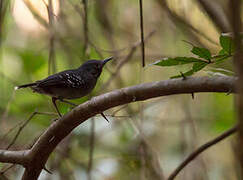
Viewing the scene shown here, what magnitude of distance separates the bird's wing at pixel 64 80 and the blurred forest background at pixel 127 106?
0.18 metres

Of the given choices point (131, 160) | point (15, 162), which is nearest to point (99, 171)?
point (131, 160)

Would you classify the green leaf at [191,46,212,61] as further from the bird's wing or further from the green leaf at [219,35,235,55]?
the bird's wing

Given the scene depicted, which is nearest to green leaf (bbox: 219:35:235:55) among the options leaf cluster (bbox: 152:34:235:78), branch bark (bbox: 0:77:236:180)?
leaf cluster (bbox: 152:34:235:78)

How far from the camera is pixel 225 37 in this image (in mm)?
1751

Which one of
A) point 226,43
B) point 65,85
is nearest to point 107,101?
Result: point 226,43

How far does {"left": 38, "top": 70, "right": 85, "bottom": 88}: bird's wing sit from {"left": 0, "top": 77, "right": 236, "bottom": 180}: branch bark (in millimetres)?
1348

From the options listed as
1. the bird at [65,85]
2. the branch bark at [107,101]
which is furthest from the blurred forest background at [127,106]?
the branch bark at [107,101]

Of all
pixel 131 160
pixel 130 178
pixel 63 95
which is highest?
pixel 63 95

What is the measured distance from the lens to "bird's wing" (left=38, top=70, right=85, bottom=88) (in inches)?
136

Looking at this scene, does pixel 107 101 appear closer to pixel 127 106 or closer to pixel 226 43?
pixel 226 43

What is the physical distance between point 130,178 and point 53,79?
1511 mm

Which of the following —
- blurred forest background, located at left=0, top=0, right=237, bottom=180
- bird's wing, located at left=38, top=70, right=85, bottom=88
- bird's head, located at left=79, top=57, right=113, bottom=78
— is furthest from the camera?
bird's head, located at left=79, top=57, right=113, bottom=78

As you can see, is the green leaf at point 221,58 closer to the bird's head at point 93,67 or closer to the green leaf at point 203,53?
the green leaf at point 203,53

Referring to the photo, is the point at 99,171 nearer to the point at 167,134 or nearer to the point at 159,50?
the point at 167,134
